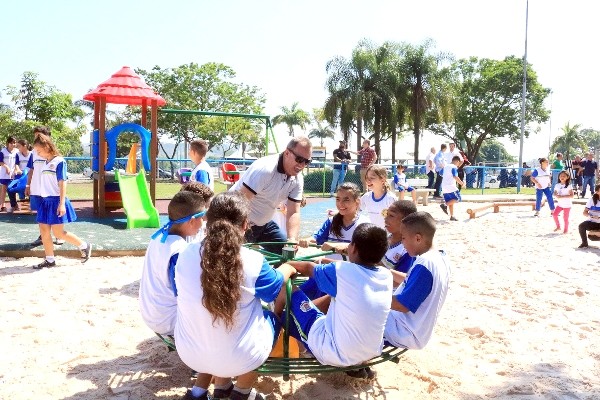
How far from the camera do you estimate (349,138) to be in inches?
1296

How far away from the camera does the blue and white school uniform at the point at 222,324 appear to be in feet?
8.67

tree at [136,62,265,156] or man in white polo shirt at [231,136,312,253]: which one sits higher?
tree at [136,62,265,156]

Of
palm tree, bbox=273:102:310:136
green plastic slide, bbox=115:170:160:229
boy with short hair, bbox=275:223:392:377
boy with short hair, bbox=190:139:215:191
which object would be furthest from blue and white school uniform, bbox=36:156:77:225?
palm tree, bbox=273:102:310:136

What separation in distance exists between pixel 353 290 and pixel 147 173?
9.43 m

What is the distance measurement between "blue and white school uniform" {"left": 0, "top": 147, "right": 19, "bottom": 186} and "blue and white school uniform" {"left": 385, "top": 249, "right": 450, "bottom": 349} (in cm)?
1083

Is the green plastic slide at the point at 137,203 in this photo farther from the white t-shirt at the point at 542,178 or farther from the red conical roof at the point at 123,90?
the white t-shirt at the point at 542,178

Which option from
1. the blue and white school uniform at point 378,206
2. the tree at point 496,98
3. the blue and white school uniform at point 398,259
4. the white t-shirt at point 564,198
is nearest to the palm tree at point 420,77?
the tree at point 496,98

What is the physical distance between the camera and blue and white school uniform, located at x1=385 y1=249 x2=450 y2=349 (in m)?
2.96

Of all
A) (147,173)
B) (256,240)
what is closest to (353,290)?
(256,240)

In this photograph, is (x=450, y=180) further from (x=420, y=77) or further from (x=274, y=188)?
(x=420, y=77)

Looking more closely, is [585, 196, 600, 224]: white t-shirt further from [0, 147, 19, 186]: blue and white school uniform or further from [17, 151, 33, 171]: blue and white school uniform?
[0, 147, 19, 186]: blue and white school uniform

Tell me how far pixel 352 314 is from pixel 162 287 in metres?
1.22

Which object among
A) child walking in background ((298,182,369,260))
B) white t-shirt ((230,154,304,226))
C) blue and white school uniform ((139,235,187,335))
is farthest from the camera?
white t-shirt ((230,154,304,226))

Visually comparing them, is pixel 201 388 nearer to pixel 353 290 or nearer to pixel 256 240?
pixel 353 290
